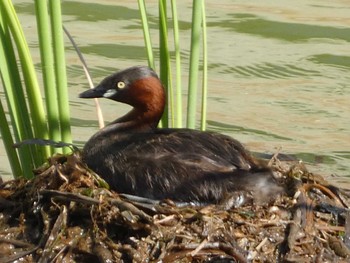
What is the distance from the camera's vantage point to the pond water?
308 inches

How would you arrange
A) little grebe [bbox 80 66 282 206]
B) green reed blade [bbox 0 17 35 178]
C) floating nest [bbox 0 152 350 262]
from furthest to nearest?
green reed blade [bbox 0 17 35 178] → little grebe [bbox 80 66 282 206] → floating nest [bbox 0 152 350 262]

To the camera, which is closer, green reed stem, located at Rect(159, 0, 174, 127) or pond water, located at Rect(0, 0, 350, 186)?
green reed stem, located at Rect(159, 0, 174, 127)

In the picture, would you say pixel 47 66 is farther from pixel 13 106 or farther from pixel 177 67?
pixel 177 67

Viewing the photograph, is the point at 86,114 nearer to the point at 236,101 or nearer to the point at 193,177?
the point at 236,101

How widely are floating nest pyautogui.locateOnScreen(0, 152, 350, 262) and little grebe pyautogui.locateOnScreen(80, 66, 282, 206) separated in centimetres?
10

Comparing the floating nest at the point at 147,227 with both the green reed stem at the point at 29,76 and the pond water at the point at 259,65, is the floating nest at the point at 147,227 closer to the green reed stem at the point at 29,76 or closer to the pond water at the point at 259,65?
the green reed stem at the point at 29,76

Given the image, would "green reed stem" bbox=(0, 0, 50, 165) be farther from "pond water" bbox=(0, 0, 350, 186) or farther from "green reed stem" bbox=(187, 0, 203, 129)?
"pond water" bbox=(0, 0, 350, 186)

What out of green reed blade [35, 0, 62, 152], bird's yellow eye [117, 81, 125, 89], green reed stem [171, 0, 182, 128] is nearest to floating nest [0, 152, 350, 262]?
green reed blade [35, 0, 62, 152]

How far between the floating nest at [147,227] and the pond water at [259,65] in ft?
6.44

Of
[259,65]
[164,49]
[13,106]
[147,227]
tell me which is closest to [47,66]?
[13,106]

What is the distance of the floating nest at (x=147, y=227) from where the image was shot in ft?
16.1

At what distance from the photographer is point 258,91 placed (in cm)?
862

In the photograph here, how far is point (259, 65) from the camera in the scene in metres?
9.05

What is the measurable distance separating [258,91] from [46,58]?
3.58 meters
